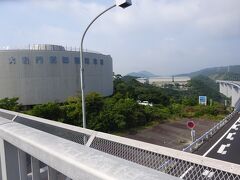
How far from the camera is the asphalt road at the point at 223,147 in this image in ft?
51.2

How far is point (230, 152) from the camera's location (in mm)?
16516

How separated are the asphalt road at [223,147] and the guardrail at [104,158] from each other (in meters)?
13.2

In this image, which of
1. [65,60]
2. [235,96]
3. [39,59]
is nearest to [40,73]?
[39,59]

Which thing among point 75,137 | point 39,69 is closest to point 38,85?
point 39,69

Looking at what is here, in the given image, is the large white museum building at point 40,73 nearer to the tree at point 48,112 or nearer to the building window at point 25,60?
the building window at point 25,60

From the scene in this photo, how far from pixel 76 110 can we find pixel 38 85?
18.4m

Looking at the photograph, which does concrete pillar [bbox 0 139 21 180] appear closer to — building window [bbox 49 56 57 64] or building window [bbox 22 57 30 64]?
building window [bbox 22 57 30 64]

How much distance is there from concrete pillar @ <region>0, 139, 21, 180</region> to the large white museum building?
130 ft

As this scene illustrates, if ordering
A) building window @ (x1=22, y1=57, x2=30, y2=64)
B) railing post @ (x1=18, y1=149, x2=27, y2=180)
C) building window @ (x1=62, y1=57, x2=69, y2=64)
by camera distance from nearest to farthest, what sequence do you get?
railing post @ (x1=18, y1=149, x2=27, y2=180) < building window @ (x1=22, y1=57, x2=30, y2=64) < building window @ (x1=62, y1=57, x2=69, y2=64)

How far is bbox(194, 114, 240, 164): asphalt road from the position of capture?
15.6 meters

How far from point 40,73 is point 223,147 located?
29441 mm

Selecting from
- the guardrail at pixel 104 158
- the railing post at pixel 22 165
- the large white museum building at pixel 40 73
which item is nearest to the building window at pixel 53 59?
the large white museum building at pixel 40 73

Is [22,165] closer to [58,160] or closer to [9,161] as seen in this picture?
[9,161]

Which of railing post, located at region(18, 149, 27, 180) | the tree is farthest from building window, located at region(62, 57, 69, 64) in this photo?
railing post, located at region(18, 149, 27, 180)
